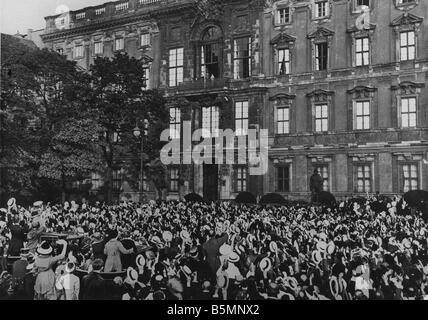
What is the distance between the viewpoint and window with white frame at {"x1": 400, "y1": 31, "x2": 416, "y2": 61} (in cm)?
2267

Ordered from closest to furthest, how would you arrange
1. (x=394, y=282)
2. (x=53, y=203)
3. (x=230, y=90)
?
1. (x=394, y=282)
2. (x=53, y=203)
3. (x=230, y=90)

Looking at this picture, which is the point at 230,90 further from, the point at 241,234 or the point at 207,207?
the point at 241,234

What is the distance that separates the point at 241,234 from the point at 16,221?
25.5ft

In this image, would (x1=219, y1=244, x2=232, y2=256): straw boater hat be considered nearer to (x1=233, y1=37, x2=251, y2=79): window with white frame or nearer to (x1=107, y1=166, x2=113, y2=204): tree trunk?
(x1=107, y1=166, x2=113, y2=204): tree trunk

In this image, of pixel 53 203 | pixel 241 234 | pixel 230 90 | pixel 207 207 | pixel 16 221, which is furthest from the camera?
pixel 230 90

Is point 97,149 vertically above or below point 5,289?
above

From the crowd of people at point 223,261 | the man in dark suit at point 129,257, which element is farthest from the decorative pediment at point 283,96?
the man in dark suit at point 129,257

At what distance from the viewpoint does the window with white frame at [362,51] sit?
24.0 meters

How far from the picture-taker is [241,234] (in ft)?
42.6

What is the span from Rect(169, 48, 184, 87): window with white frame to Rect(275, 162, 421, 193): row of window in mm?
6707

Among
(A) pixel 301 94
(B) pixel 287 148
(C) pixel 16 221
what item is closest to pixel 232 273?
(C) pixel 16 221

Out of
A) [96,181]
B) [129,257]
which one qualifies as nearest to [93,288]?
[129,257]

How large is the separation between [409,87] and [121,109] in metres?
13.6

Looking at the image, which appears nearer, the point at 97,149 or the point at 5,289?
the point at 5,289
